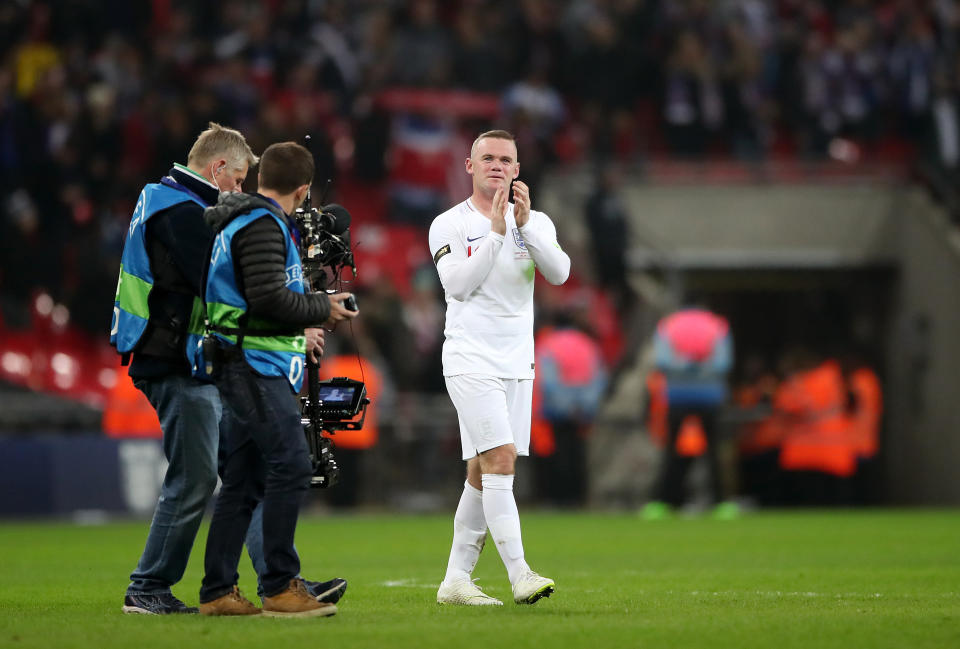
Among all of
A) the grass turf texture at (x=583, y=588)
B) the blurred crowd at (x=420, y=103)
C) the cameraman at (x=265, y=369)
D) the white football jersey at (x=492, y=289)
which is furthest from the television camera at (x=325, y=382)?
the blurred crowd at (x=420, y=103)

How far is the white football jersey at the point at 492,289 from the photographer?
26.9 ft

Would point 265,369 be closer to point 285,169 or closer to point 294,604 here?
point 285,169

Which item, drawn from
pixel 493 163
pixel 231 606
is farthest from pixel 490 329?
pixel 231 606

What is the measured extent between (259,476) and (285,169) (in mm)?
1432

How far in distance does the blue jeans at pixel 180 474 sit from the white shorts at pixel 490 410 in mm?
1246

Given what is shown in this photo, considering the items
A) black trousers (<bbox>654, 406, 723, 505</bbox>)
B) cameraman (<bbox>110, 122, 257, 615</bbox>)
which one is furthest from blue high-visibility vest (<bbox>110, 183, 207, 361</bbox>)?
black trousers (<bbox>654, 406, 723, 505</bbox>)

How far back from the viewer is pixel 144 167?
69.5ft

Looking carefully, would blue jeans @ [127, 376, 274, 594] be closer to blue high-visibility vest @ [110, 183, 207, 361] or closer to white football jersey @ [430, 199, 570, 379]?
blue high-visibility vest @ [110, 183, 207, 361]

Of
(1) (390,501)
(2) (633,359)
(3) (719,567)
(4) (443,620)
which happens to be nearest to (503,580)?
(3) (719,567)

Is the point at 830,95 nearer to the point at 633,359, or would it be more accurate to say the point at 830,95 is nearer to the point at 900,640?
the point at 633,359

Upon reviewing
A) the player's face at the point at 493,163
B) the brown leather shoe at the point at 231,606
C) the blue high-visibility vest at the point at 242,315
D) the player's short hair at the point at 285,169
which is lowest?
the brown leather shoe at the point at 231,606

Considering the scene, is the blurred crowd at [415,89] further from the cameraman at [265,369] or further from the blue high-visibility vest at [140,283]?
the cameraman at [265,369]

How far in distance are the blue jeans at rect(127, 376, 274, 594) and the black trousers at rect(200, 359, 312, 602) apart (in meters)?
0.35

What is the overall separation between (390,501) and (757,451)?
17.0 ft
